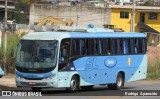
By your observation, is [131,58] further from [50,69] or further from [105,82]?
[50,69]

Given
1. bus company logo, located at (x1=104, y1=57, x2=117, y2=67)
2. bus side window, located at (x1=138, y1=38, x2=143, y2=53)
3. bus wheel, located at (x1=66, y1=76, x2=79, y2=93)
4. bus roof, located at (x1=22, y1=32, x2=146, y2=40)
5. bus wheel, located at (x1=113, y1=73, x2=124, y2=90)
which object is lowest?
bus wheel, located at (x1=113, y1=73, x2=124, y2=90)

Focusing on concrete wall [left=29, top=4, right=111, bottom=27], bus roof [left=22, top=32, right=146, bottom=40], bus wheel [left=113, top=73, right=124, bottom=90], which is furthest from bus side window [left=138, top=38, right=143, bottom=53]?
concrete wall [left=29, top=4, right=111, bottom=27]

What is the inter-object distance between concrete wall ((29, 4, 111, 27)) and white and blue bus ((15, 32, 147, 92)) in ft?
190

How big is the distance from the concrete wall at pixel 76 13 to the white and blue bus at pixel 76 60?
5796 cm

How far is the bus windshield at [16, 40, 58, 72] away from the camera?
2261 cm

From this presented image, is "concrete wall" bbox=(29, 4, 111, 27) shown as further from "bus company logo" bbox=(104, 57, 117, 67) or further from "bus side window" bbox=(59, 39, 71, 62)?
"bus side window" bbox=(59, 39, 71, 62)

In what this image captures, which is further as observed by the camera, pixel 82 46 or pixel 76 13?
pixel 76 13

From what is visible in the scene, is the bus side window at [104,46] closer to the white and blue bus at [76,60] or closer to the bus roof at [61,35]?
the white and blue bus at [76,60]

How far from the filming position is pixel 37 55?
22.7 meters

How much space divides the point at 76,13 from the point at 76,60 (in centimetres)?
6429

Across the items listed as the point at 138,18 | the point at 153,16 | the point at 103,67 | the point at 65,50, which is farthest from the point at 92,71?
the point at 153,16

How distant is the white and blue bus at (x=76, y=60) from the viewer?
22.6 meters

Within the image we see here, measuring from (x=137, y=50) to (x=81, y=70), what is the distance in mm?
5329

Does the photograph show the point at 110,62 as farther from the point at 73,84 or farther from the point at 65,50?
the point at 65,50
